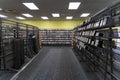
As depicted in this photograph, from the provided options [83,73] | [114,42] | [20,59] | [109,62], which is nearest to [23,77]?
[20,59]

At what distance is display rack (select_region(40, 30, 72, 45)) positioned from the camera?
14.3m

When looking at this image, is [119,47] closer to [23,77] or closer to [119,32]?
[119,32]

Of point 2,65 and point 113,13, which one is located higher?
point 113,13

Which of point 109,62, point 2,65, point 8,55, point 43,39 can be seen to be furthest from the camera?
point 43,39

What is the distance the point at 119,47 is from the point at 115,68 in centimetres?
47

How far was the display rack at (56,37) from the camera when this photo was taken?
14.3m

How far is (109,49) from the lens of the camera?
2.89 metres

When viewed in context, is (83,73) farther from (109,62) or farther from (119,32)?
(119,32)

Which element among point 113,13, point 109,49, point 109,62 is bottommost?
point 109,62

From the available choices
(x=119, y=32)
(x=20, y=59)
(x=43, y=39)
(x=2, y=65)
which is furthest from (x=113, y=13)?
(x=43, y=39)

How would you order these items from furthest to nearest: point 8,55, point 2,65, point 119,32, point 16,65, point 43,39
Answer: point 43,39 → point 16,65 → point 8,55 → point 2,65 → point 119,32

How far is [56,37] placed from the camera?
1439 centimetres

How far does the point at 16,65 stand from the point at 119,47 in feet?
11.9

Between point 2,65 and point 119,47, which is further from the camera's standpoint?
point 2,65
